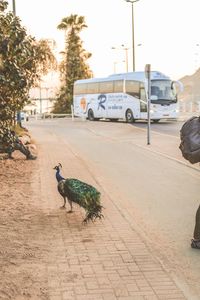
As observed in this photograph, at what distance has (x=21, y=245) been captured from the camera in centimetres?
652

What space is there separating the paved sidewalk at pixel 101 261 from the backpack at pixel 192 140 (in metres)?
1.21

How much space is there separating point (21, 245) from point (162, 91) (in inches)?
1184

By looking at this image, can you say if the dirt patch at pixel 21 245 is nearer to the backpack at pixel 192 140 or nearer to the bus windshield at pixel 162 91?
the backpack at pixel 192 140

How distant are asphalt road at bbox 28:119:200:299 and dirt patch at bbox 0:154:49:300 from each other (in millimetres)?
1352

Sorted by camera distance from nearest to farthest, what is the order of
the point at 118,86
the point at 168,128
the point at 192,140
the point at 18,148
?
1. the point at 192,140
2. the point at 18,148
3. the point at 168,128
4. the point at 118,86

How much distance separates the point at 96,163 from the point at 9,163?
7.59 feet

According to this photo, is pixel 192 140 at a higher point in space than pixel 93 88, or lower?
lower

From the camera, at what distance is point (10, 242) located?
6641 mm

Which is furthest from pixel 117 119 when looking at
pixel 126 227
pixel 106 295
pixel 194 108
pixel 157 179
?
pixel 106 295

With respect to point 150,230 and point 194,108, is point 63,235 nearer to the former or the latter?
point 150,230

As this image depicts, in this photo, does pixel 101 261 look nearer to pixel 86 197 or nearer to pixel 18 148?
pixel 86 197

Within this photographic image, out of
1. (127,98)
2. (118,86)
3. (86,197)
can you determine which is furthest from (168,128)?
(86,197)

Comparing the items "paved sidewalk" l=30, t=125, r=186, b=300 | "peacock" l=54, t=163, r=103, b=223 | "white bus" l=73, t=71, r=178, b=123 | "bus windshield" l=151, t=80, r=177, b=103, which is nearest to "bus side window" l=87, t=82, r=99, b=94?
"white bus" l=73, t=71, r=178, b=123

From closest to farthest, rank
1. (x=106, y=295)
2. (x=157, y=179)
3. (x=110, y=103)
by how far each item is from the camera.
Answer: (x=106, y=295)
(x=157, y=179)
(x=110, y=103)
